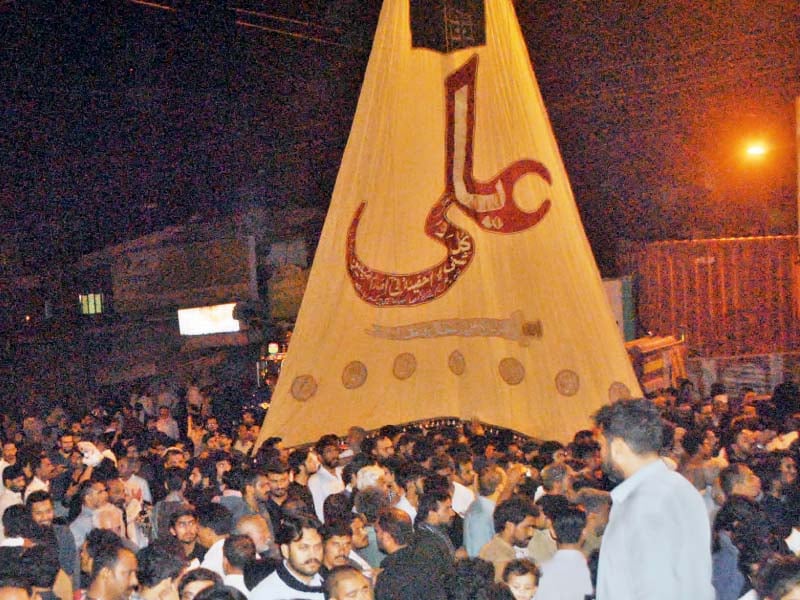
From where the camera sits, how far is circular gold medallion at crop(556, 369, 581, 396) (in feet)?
40.1

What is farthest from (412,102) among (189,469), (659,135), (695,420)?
(659,135)

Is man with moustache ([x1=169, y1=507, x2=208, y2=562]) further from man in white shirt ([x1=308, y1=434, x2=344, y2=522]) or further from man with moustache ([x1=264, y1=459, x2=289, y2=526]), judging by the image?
man in white shirt ([x1=308, y1=434, x2=344, y2=522])

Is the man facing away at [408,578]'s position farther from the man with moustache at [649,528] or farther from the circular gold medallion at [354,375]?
the circular gold medallion at [354,375]

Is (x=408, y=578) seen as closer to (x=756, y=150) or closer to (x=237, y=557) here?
(x=237, y=557)

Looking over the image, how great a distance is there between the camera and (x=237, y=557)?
5.37 m

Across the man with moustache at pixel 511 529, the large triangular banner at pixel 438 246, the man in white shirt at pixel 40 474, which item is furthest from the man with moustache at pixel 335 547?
the large triangular banner at pixel 438 246

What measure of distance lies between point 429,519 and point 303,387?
22.2ft

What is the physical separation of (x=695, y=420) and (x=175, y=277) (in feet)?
48.5

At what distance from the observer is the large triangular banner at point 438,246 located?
12.8 m

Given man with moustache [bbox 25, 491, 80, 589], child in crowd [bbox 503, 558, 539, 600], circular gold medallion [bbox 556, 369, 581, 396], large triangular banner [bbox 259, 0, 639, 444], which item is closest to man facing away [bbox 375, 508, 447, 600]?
child in crowd [bbox 503, 558, 539, 600]

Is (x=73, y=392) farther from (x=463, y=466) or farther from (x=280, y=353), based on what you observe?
(x=463, y=466)

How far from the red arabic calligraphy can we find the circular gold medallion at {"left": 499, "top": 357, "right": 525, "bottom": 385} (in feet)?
3.90

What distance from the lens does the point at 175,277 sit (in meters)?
23.1

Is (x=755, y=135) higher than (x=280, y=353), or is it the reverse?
(x=755, y=135)
